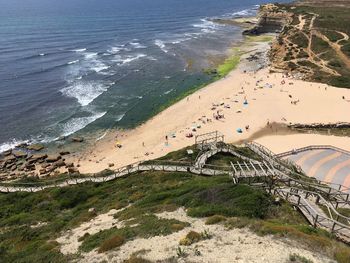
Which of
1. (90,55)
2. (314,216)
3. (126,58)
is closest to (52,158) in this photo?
(314,216)

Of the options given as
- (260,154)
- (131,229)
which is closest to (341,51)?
(260,154)

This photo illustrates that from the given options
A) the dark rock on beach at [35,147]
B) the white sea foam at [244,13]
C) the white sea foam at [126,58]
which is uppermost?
the white sea foam at [244,13]

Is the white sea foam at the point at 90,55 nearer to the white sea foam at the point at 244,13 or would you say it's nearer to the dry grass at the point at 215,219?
the dry grass at the point at 215,219

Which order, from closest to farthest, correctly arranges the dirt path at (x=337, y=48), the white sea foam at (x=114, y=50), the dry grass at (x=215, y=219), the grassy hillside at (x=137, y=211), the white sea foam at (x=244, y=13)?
1. the grassy hillside at (x=137, y=211)
2. the dry grass at (x=215, y=219)
3. the dirt path at (x=337, y=48)
4. the white sea foam at (x=114, y=50)
5. the white sea foam at (x=244, y=13)

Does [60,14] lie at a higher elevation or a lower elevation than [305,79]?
higher

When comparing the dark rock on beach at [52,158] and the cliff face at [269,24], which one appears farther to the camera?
the cliff face at [269,24]

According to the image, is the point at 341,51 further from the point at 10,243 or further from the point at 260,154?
the point at 10,243

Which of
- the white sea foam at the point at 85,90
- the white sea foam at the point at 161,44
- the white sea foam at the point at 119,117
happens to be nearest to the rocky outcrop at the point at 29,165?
the white sea foam at the point at 119,117
